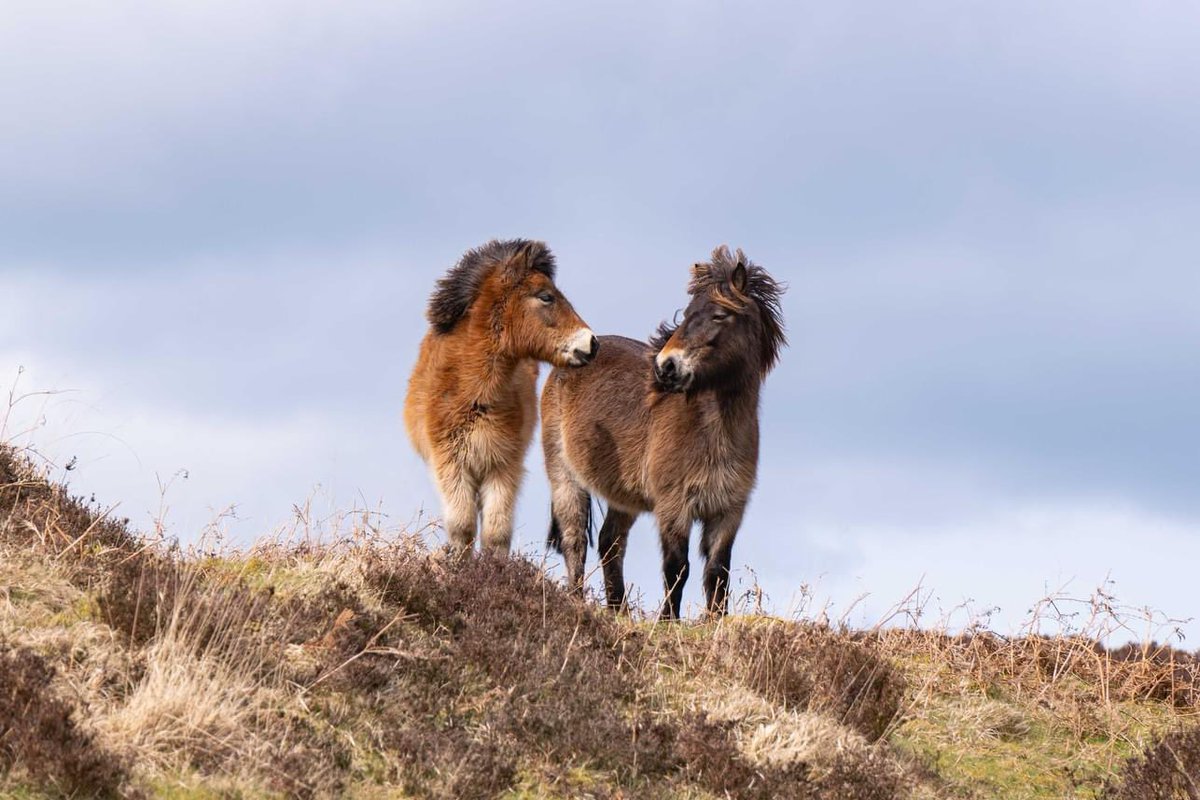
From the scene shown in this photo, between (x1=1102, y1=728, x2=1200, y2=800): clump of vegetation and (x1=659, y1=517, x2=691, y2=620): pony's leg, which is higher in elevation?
(x1=659, y1=517, x2=691, y2=620): pony's leg

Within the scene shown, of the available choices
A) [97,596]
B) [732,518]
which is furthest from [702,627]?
[97,596]

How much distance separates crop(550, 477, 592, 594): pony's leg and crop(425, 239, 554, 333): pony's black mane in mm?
2334

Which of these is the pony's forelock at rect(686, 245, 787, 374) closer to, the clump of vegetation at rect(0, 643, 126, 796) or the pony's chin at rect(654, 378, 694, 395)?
the pony's chin at rect(654, 378, 694, 395)

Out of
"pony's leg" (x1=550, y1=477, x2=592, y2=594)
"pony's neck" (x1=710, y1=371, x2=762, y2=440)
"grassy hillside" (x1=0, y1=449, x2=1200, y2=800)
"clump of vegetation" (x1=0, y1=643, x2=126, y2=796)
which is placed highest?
"pony's neck" (x1=710, y1=371, x2=762, y2=440)

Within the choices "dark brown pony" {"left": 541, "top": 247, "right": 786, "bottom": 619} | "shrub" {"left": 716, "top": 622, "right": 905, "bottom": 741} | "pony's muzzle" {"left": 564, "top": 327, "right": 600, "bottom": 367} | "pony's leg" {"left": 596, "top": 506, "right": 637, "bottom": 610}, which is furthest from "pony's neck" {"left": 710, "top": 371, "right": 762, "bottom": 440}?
"shrub" {"left": 716, "top": 622, "right": 905, "bottom": 741}

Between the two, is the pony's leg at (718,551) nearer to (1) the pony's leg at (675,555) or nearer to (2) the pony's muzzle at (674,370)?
(1) the pony's leg at (675,555)

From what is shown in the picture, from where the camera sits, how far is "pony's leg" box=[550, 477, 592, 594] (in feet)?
37.4

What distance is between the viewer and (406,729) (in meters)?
6.15

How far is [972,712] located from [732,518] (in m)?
2.51

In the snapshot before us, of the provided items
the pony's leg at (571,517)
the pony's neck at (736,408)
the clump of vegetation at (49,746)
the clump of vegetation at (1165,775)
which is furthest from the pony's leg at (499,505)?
the clump of vegetation at (1165,775)

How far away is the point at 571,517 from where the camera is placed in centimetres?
1162

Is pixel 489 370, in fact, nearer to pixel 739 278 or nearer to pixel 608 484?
pixel 608 484

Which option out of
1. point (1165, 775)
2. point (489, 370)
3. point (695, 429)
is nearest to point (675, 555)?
point (695, 429)

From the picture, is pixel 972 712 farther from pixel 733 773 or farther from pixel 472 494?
pixel 472 494
